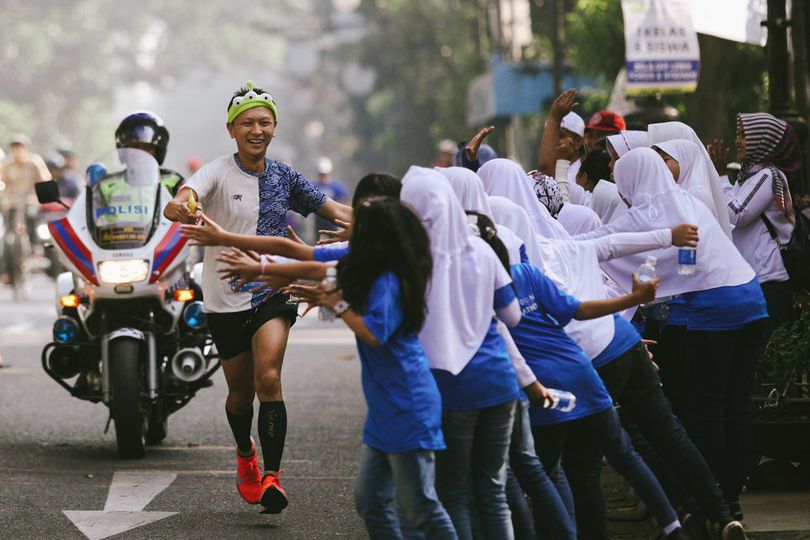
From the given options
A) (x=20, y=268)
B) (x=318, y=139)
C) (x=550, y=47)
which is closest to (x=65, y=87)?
(x=318, y=139)

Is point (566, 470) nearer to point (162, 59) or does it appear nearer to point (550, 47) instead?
point (550, 47)

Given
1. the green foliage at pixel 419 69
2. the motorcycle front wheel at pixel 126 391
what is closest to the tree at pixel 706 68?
the motorcycle front wheel at pixel 126 391

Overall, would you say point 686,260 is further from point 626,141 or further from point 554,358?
point 626,141

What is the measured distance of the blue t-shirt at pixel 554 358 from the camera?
21.7 ft

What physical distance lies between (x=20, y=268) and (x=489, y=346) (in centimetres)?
1924

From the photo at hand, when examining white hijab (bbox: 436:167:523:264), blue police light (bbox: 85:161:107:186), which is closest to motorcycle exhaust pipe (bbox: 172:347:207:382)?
blue police light (bbox: 85:161:107:186)

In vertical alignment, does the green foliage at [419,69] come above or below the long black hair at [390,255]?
below

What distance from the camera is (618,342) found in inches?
282

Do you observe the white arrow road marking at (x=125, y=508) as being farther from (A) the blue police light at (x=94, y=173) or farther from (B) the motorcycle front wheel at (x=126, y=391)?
(A) the blue police light at (x=94, y=173)

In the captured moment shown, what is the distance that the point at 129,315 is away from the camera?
34.3 ft

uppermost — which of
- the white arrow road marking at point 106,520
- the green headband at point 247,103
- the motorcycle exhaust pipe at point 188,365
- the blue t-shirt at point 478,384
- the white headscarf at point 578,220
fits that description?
the green headband at point 247,103

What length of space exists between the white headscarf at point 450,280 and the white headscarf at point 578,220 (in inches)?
87.1

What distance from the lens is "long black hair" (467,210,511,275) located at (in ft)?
21.1

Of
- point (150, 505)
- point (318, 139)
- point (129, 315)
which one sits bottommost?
point (318, 139)
